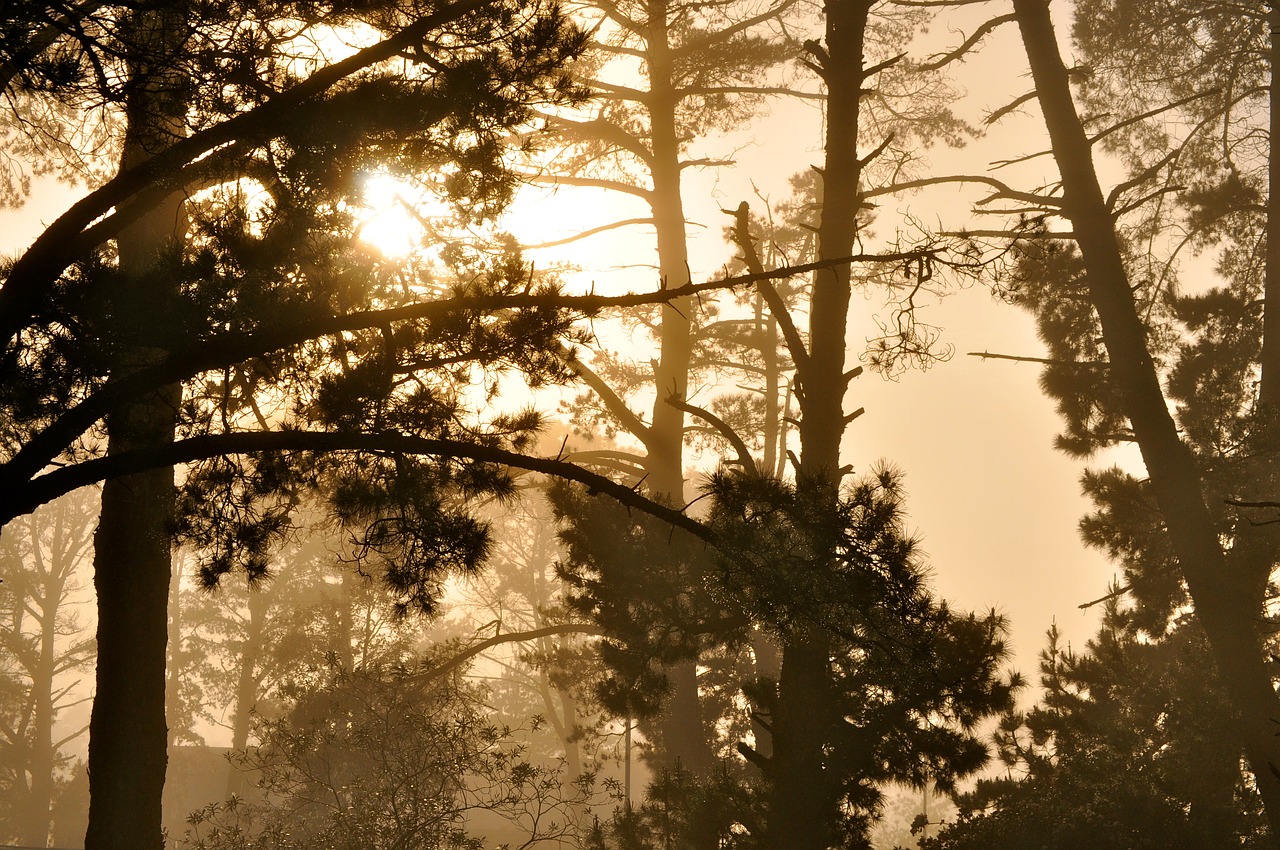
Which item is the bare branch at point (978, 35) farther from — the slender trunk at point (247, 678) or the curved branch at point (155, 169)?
the slender trunk at point (247, 678)

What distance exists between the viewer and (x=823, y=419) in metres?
7.17

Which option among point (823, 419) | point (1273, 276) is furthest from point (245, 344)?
point (1273, 276)

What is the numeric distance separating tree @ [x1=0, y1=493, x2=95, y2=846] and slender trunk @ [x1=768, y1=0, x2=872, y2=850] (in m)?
29.7

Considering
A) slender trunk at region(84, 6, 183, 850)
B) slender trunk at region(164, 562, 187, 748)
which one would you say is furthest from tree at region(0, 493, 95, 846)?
slender trunk at region(84, 6, 183, 850)

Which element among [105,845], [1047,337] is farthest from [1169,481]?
[105,845]

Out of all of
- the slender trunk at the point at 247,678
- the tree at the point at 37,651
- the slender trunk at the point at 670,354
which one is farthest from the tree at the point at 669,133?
the tree at the point at 37,651

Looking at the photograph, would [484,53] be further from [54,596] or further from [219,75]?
[54,596]

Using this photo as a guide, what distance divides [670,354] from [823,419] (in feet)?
21.1

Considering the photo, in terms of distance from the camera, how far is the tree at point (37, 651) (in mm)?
30234

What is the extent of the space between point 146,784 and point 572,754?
25904mm

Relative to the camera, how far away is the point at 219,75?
5184 mm

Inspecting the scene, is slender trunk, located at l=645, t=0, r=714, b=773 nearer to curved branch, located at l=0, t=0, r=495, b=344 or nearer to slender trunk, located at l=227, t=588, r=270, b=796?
curved branch, located at l=0, t=0, r=495, b=344

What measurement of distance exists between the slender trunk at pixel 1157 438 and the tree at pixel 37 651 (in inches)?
1230

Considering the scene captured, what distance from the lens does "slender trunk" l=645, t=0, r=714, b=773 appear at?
13.0 meters
